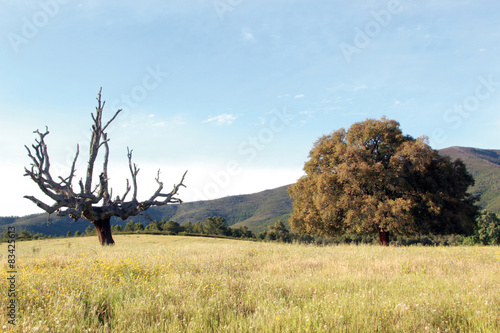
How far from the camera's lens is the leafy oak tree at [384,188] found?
2317 cm

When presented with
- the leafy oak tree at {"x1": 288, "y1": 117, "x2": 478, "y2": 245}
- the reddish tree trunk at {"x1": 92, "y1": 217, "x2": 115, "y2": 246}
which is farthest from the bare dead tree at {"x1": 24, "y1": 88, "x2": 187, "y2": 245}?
the leafy oak tree at {"x1": 288, "y1": 117, "x2": 478, "y2": 245}

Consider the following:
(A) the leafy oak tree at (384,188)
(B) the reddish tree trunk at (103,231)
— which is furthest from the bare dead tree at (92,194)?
(A) the leafy oak tree at (384,188)

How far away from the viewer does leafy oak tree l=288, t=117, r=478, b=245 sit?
76.0ft

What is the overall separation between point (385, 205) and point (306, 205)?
272 inches

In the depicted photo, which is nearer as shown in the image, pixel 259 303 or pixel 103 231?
pixel 259 303

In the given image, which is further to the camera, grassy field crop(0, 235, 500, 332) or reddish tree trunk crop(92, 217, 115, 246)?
reddish tree trunk crop(92, 217, 115, 246)

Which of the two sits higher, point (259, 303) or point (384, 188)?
point (384, 188)

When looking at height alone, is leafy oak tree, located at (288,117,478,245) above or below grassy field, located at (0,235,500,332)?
above

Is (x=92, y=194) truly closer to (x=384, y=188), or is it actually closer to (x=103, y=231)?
(x=103, y=231)

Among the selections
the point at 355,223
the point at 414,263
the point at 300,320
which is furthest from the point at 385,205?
the point at 300,320

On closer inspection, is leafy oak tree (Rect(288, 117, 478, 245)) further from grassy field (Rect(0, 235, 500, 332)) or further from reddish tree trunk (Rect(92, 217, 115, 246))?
reddish tree trunk (Rect(92, 217, 115, 246))

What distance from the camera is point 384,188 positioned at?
24578 mm

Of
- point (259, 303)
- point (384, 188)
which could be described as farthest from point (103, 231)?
point (384, 188)

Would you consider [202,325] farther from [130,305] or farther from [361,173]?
[361,173]
